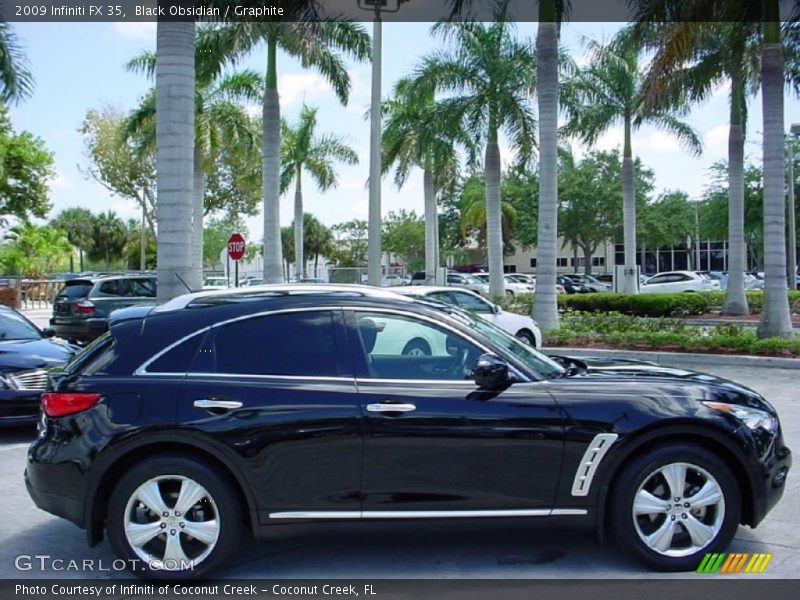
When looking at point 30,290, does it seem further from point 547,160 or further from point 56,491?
point 56,491

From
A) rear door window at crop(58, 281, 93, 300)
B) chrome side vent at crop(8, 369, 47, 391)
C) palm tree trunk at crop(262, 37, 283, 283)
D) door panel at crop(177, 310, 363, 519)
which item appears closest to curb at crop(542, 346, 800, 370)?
chrome side vent at crop(8, 369, 47, 391)

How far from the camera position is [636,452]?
4.61 m

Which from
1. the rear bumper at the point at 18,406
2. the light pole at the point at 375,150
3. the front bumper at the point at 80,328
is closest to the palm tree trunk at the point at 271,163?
the light pole at the point at 375,150

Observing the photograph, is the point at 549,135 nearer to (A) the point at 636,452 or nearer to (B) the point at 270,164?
(B) the point at 270,164

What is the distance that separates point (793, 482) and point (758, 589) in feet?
8.02

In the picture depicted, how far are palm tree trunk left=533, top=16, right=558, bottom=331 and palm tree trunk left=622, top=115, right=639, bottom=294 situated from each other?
1069cm

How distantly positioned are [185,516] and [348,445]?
40.2 inches

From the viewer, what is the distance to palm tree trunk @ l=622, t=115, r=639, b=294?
2797cm

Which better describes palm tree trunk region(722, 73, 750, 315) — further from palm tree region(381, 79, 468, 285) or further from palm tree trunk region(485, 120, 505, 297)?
palm tree region(381, 79, 468, 285)

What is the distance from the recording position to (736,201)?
2264 centimetres

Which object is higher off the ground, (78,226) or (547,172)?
(78,226)

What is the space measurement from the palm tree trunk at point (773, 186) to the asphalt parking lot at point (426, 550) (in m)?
11.0

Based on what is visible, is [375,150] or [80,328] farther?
[375,150]

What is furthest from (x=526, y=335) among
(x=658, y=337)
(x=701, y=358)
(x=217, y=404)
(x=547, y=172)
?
(x=217, y=404)
